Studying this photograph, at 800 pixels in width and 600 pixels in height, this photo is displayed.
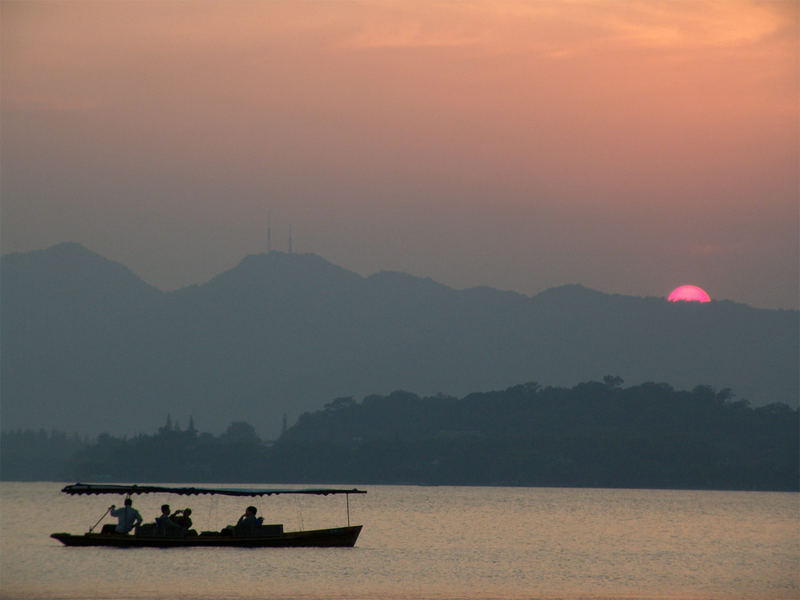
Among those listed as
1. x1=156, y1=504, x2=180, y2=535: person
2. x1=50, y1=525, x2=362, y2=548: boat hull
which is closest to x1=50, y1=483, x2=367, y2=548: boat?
x1=50, y1=525, x2=362, y2=548: boat hull

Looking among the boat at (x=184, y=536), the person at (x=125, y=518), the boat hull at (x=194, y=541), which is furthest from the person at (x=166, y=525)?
the person at (x=125, y=518)

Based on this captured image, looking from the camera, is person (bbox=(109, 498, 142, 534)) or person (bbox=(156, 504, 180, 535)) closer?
person (bbox=(156, 504, 180, 535))

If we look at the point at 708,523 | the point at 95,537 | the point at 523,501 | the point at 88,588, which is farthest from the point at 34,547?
the point at 523,501

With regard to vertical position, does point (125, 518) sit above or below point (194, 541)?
above

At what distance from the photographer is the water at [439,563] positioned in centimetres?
6191

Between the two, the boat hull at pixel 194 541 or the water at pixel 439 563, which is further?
the boat hull at pixel 194 541

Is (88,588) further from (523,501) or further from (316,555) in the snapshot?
(523,501)

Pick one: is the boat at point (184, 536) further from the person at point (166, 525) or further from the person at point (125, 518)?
the person at point (125, 518)

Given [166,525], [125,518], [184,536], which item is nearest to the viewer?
[184,536]

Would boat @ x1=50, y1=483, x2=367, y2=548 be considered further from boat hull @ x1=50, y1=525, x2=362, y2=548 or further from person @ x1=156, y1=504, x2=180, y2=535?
person @ x1=156, y1=504, x2=180, y2=535

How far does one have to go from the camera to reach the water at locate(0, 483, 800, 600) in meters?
61.9

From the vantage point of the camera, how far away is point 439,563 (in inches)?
3081

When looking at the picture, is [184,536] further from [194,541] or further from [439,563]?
[439,563]

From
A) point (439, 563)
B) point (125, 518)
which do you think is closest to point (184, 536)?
point (125, 518)
